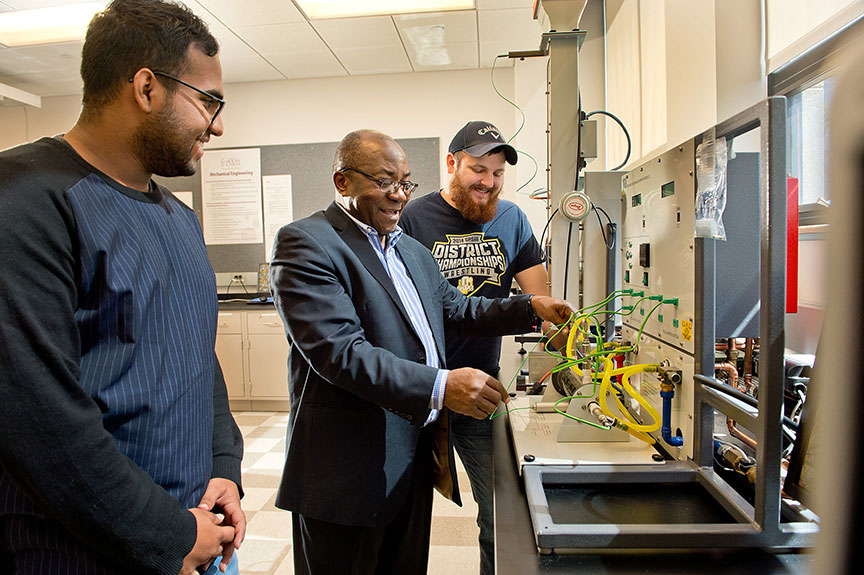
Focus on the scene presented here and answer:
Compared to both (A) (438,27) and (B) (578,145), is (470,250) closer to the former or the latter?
(B) (578,145)

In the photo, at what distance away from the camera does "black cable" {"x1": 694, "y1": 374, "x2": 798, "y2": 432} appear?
2.89 feet


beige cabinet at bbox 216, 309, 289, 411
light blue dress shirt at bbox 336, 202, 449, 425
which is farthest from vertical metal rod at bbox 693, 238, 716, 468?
beige cabinet at bbox 216, 309, 289, 411

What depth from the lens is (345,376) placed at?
3.74ft

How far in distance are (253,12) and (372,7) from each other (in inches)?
29.5

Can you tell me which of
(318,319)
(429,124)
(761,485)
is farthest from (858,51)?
(429,124)

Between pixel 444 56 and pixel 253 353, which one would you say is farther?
pixel 253 353

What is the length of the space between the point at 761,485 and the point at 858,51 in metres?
0.80

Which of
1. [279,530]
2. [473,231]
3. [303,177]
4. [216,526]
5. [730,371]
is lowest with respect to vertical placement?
[279,530]

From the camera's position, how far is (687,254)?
1.06 meters

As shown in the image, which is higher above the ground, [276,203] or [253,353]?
[276,203]

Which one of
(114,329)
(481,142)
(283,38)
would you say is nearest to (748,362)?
(481,142)

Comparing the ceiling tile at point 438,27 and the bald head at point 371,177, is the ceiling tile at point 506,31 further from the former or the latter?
the bald head at point 371,177

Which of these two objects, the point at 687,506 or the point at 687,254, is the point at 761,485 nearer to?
the point at 687,506

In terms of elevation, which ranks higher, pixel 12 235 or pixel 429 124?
pixel 429 124
